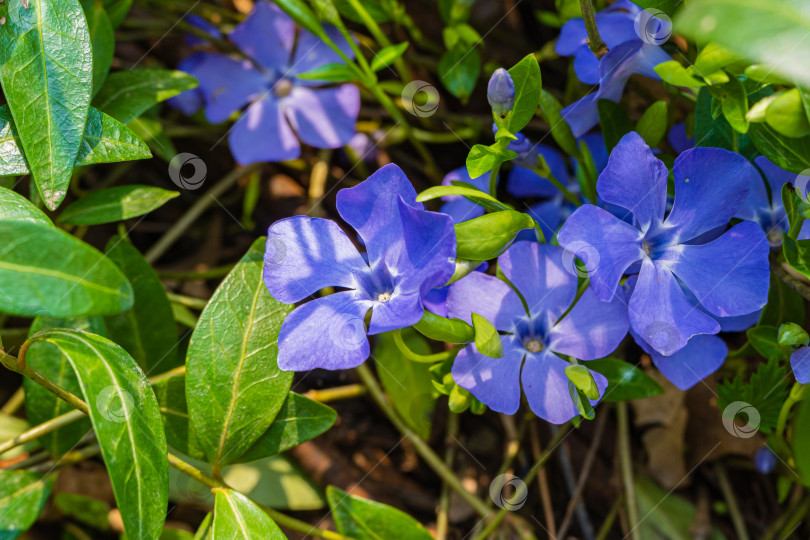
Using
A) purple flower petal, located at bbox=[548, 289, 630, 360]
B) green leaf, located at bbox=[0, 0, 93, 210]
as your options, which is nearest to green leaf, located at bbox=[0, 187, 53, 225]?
green leaf, located at bbox=[0, 0, 93, 210]

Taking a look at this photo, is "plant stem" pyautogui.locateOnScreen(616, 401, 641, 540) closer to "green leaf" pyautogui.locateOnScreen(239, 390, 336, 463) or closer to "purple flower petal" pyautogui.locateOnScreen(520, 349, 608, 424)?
"purple flower petal" pyautogui.locateOnScreen(520, 349, 608, 424)

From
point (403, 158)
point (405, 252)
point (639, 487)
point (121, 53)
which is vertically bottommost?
point (639, 487)

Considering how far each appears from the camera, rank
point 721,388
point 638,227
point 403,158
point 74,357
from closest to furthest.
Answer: point 74,357
point 638,227
point 721,388
point 403,158

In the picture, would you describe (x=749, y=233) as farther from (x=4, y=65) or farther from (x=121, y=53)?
(x=121, y=53)

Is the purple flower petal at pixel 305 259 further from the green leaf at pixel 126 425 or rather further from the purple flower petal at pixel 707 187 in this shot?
the purple flower petal at pixel 707 187

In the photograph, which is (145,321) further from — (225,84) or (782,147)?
(782,147)

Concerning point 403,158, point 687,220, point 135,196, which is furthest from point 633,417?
point 135,196
